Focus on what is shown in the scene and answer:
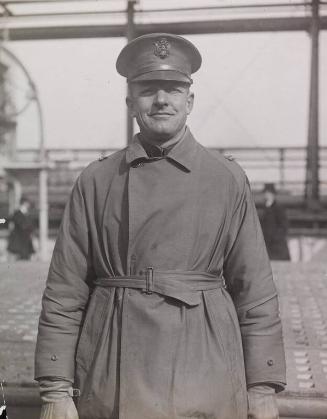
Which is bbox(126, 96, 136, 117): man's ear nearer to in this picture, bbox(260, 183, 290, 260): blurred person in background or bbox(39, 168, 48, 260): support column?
bbox(260, 183, 290, 260): blurred person in background

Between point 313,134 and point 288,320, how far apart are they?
14.5 ft

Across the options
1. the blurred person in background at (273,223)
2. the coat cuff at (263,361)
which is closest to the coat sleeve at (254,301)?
the coat cuff at (263,361)

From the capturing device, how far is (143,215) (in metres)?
1.75

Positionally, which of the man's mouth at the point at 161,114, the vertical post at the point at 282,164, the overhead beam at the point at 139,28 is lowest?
the man's mouth at the point at 161,114

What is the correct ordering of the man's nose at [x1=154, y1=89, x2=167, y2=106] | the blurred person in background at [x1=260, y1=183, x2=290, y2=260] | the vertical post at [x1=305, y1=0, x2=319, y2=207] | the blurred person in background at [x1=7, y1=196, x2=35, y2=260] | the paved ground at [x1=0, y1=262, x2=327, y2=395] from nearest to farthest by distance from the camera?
the man's nose at [x1=154, y1=89, x2=167, y2=106]
the paved ground at [x1=0, y1=262, x2=327, y2=395]
the vertical post at [x1=305, y1=0, x2=319, y2=207]
the blurred person in background at [x1=260, y1=183, x2=290, y2=260]
the blurred person in background at [x1=7, y1=196, x2=35, y2=260]

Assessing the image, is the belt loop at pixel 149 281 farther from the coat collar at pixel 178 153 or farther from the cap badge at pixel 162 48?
the cap badge at pixel 162 48

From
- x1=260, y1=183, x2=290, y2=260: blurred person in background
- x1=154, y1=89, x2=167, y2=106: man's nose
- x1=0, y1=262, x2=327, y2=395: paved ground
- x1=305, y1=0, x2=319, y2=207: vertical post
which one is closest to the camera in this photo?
x1=154, y1=89, x2=167, y2=106: man's nose

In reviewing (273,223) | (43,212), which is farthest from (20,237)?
(273,223)

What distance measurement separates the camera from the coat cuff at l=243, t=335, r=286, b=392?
178 centimetres

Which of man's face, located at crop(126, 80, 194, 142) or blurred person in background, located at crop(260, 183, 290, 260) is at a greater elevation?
man's face, located at crop(126, 80, 194, 142)

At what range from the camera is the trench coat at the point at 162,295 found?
1.72m

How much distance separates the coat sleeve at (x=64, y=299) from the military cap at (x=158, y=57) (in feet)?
1.54

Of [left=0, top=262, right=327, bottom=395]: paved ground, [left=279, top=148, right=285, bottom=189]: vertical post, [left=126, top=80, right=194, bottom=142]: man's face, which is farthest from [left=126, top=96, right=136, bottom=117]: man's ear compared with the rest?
[left=279, top=148, right=285, bottom=189]: vertical post

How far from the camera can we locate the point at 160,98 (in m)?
1.72
